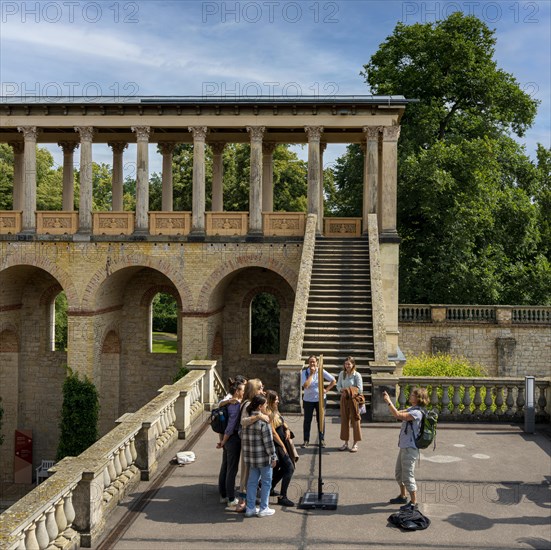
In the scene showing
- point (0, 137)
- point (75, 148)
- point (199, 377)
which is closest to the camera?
point (199, 377)

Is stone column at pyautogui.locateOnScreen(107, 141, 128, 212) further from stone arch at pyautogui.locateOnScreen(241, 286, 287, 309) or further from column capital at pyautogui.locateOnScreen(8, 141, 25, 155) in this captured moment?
stone arch at pyautogui.locateOnScreen(241, 286, 287, 309)

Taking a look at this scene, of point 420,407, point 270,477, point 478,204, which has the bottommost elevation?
point 270,477

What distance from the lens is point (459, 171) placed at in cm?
3359

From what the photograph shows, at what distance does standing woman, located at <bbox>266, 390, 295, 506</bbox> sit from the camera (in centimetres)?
939

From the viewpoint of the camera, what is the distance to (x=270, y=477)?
30.0 feet

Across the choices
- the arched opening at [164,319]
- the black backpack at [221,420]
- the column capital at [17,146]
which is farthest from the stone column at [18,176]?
the arched opening at [164,319]

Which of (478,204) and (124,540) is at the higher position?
(478,204)

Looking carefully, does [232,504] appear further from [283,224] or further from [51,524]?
[283,224]

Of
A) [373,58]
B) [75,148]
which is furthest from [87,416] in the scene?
[373,58]

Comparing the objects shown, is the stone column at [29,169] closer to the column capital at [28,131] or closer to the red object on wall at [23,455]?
the column capital at [28,131]

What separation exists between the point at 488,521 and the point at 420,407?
5.66 feet

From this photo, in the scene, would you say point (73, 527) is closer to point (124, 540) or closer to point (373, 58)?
point (124, 540)

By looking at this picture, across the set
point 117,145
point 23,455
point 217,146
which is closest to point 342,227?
point 217,146

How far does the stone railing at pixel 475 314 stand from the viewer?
3338cm
